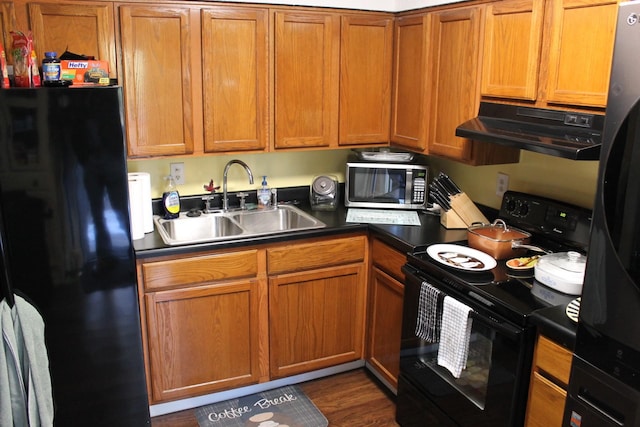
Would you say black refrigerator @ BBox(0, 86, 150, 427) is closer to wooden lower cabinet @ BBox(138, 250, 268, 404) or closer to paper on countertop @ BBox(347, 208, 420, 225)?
wooden lower cabinet @ BBox(138, 250, 268, 404)

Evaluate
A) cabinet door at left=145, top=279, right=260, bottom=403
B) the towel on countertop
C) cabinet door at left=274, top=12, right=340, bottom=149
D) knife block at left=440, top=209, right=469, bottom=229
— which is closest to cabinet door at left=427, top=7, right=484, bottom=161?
knife block at left=440, top=209, right=469, bottom=229

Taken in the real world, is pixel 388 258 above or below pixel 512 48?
below

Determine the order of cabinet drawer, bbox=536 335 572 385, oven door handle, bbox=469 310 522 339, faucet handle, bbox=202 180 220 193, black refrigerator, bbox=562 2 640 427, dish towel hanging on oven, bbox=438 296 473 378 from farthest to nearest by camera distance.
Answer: faucet handle, bbox=202 180 220 193
dish towel hanging on oven, bbox=438 296 473 378
oven door handle, bbox=469 310 522 339
cabinet drawer, bbox=536 335 572 385
black refrigerator, bbox=562 2 640 427

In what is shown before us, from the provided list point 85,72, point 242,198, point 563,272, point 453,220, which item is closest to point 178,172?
point 242,198

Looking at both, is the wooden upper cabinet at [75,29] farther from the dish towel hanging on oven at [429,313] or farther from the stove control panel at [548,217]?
the stove control panel at [548,217]

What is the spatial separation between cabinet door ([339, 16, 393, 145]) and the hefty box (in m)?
1.22

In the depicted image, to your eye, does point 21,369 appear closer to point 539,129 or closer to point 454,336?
point 454,336

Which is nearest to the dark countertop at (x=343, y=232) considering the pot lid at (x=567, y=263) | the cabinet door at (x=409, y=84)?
the cabinet door at (x=409, y=84)

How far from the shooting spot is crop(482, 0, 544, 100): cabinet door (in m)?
2.18

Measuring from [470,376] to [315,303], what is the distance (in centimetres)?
96

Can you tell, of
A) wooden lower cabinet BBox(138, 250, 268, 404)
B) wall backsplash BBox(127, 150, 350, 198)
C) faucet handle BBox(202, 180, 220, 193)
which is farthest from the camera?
faucet handle BBox(202, 180, 220, 193)

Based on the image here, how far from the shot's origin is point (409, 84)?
2955 mm

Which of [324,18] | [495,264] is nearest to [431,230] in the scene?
[495,264]

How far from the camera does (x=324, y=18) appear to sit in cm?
285
